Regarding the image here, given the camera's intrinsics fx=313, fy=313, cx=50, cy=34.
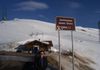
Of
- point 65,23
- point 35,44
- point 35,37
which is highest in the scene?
point 65,23

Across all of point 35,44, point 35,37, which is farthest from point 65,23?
point 35,37

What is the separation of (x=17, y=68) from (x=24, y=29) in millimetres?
31723

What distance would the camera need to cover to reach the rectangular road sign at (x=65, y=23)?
13.5 meters

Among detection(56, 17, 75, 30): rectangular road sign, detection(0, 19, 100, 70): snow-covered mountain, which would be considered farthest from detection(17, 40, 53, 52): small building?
detection(56, 17, 75, 30): rectangular road sign

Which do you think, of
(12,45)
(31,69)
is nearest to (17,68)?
(31,69)

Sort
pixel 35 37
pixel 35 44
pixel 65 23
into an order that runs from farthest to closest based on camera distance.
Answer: pixel 35 37 → pixel 35 44 → pixel 65 23

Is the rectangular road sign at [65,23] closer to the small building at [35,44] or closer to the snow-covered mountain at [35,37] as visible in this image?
the snow-covered mountain at [35,37]

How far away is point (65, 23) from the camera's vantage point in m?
13.8

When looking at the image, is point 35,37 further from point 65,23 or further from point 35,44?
point 65,23

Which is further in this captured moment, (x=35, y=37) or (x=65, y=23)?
(x=35, y=37)

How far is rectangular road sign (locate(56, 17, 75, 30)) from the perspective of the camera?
13.5m

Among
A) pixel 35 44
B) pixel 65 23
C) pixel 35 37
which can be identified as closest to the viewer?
pixel 65 23

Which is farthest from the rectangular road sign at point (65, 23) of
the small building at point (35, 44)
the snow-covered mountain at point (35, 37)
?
the small building at point (35, 44)

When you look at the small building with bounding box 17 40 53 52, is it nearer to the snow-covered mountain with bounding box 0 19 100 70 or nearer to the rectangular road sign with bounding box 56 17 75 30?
the snow-covered mountain with bounding box 0 19 100 70
